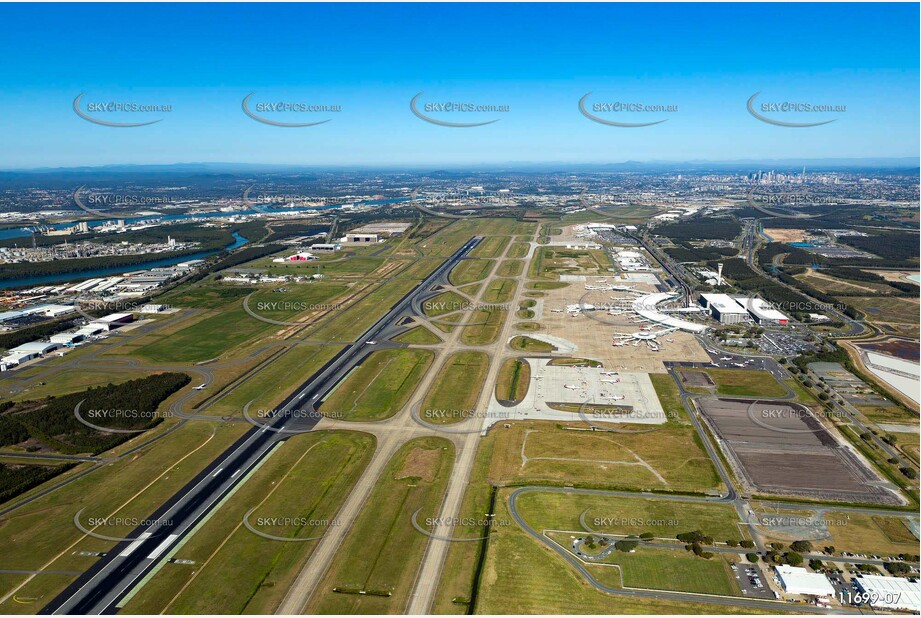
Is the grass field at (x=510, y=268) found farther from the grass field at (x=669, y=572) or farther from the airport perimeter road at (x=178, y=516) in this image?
the grass field at (x=669, y=572)

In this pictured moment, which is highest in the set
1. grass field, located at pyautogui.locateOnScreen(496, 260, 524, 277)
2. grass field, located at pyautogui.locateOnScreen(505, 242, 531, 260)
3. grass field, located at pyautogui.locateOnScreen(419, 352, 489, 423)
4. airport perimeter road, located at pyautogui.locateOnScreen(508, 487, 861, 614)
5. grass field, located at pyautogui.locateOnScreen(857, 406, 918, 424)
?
grass field, located at pyautogui.locateOnScreen(505, 242, 531, 260)

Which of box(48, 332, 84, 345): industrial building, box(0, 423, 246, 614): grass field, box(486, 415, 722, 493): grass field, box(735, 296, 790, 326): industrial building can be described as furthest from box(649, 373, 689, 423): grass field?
box(48, 332, 84, 345): industrial building

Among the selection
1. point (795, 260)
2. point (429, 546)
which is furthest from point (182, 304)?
point (795, 260)

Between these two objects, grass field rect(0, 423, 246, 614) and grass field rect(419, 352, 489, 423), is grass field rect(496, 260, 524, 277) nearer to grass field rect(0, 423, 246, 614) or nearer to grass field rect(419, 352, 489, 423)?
grass field rect(419, 352, 489, 423)

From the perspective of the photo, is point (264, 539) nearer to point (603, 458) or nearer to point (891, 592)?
point (603, 458)

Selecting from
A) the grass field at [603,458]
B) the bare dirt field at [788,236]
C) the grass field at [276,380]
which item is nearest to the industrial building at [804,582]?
the grass field at [603,458]

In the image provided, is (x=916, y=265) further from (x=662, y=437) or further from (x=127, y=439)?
(x=127, y=439)

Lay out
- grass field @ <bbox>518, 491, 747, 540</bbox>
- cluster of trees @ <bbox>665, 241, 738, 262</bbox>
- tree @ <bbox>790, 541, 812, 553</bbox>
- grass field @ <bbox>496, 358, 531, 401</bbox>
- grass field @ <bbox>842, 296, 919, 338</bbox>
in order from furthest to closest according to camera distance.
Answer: cluster of trees @ <bbox>665, 241, 738, 262</bbox> → grass field @ <bbox>842, 296, 919, 338</bbox> → grass field @ <bbox>496, 358, 531, 401</bbox> → grass field @ <bbox>518, 491, 747, 540</bbox> → tree @ <bbox>790, 541, 812, 553</bbox>
